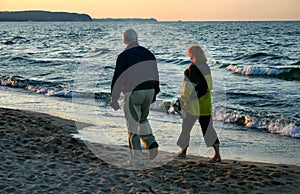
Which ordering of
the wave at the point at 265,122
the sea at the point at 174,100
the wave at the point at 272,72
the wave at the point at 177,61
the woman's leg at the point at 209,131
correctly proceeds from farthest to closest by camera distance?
the wave at the point at 177,61 → the wave at the point at 272,72 → the wave at the point at 265,122 → the sea at the point at 174,100 → the woman's leg at the point at 209,131

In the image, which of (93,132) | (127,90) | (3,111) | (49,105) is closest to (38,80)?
(49,105)

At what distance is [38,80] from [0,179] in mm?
15445

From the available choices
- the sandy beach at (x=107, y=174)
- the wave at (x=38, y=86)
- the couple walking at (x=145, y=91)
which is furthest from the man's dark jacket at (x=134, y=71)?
the wave at (x=38, y=86)

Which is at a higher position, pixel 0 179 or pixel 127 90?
pixel 127 90

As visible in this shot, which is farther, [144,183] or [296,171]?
[296,171]

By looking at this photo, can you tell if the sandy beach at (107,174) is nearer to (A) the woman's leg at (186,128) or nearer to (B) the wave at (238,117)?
(A) the woman's leg at (186,128)

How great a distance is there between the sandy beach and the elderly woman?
585mm

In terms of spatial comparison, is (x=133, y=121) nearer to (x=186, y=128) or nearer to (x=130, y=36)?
(x=186, y=128)

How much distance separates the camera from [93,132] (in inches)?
377

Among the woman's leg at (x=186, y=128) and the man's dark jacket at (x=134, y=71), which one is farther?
the woman's leg at (x=186, y=128)

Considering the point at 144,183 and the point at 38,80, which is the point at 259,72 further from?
the point at 144,183

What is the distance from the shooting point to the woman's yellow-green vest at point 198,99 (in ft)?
22.9

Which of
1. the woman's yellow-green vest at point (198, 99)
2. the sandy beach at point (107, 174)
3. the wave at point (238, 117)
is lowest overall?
the sandy beach at point (107, 174)

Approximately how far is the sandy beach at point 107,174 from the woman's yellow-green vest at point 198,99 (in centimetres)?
85
